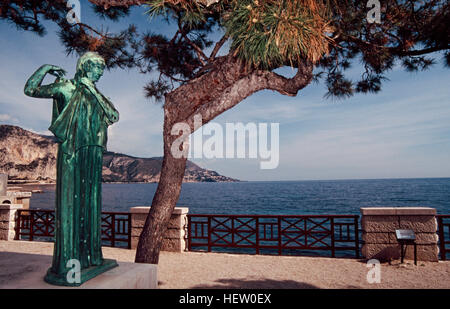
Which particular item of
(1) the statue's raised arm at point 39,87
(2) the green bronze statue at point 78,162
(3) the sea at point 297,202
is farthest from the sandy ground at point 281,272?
(3) the sea at point 297,202

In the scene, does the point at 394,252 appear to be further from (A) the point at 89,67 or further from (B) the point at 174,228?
(A) the point at 89,67

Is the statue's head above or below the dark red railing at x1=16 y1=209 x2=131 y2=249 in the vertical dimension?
above

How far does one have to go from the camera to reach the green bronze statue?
2.41 meters

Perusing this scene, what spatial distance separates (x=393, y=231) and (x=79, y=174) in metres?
7.47

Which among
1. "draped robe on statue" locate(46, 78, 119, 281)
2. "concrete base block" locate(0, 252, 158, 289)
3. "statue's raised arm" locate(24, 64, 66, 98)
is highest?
"statue's raised arm" locate(24, 64, 66, 98)

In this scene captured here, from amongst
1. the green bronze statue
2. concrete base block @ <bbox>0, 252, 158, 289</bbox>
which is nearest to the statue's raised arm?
the green bronze statue

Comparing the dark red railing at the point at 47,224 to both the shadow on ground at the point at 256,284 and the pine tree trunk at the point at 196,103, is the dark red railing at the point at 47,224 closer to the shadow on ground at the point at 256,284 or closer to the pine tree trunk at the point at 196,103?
the pine tree trunk at the point at 196,103

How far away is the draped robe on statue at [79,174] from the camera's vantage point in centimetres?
242

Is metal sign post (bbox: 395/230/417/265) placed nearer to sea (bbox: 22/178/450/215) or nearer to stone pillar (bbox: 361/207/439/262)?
stone pillar (bbox: 361/207/439/262)

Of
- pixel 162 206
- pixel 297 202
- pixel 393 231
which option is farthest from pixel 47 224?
pixel 297 202

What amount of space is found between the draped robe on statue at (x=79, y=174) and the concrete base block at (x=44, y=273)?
176 mm

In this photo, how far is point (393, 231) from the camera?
7074mm

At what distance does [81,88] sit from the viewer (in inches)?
105
